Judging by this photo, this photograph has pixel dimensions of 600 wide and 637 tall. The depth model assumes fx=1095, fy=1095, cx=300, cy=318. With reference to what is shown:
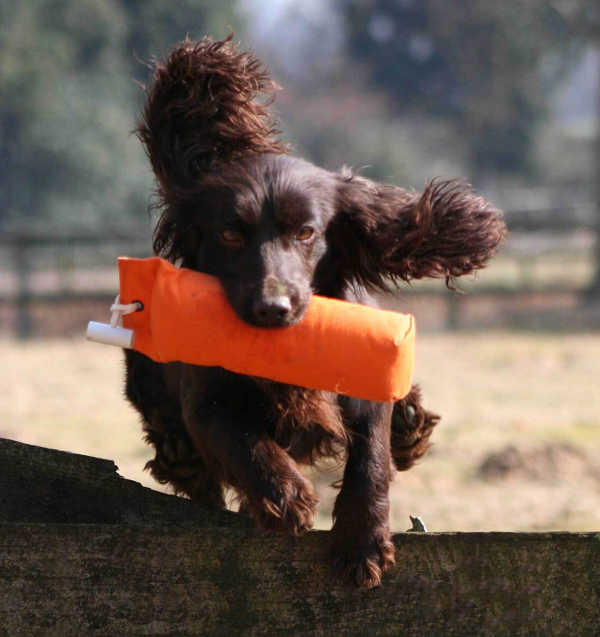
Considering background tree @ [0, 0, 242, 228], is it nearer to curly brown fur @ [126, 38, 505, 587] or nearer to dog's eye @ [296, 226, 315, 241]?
curly brown fur @ [126, 38, 505, 587]

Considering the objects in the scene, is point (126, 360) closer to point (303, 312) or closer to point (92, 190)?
point (303, 312)

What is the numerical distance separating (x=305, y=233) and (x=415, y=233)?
35 centimetres

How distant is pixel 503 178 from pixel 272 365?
31.6 m

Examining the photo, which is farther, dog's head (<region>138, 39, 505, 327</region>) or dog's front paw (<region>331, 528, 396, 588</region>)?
dog's head (<region>138, 39, 505, 327</region>)

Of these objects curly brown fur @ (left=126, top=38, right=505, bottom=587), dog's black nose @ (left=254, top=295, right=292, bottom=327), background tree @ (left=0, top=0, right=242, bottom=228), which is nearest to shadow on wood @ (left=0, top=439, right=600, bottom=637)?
curly brown fur @ (left=126, top=38, right=505, bottom=587)

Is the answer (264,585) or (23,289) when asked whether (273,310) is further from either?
(23,289)

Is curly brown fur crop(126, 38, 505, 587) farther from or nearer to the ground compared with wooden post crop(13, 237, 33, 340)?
nearer to the ground

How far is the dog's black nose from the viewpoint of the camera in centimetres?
269

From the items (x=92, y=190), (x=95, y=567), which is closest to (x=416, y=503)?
(x=95, y=567)

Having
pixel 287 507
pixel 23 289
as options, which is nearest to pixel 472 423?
pixel 287 507

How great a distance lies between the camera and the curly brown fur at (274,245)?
112 inches

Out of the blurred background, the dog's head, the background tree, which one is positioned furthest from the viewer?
the background tree

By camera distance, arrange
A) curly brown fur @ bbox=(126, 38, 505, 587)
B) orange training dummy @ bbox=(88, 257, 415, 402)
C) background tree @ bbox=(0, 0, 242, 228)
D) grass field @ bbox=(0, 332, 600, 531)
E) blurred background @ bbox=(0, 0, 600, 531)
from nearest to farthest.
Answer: orange training dummy @ bbox=(88, 257, 415, 402) < curly brown fur @ bbox=(126, 38, 505, 587) < grass field @ bbox=(0, 332, 600, 531) < blurred background @ bbox=(0, 0, 600, 531) < background tree @ bbox=(0, 0, 242, 228)

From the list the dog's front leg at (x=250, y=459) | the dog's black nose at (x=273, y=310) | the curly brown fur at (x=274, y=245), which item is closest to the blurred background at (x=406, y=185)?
the curly brown fur at (x=274, y=245)
